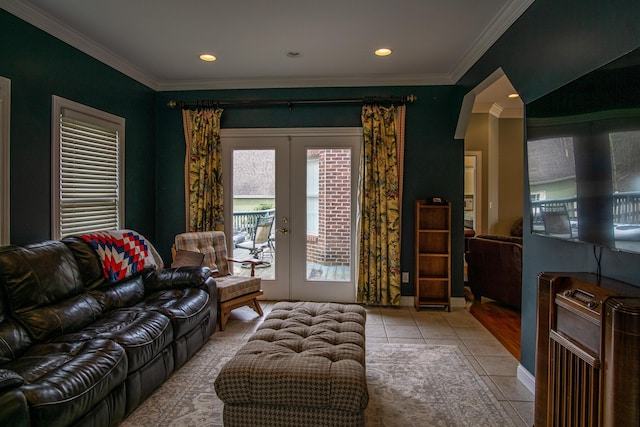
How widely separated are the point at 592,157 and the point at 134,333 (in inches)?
103

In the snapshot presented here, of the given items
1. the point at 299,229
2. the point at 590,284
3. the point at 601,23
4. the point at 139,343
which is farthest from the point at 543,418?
the point at 299,229

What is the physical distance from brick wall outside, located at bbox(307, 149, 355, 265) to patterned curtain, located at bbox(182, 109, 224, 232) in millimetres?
1210

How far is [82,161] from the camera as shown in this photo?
11.4ft

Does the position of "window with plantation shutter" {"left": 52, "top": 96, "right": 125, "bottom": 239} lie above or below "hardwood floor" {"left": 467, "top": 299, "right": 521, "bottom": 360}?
above

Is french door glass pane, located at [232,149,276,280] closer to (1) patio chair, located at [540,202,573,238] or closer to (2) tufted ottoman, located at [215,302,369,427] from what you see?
(2) tufted ottoman, located at [215,302,369,427]

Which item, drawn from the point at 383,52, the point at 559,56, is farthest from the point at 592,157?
the point at 383,52

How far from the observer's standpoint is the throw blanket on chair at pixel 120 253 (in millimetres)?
2938

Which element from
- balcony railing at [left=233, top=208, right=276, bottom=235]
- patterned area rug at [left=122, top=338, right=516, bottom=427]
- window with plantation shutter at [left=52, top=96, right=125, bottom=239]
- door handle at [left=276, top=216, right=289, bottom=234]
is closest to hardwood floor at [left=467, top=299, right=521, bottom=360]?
patterned area rug at [left=122, top=338, right=516, bottom=427]

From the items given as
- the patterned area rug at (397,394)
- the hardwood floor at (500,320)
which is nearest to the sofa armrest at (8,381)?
the patterned area rug at (397,394)

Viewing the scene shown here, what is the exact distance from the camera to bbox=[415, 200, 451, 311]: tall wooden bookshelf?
436cm

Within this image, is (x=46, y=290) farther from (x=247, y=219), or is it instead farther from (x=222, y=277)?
(x=247, y=219)

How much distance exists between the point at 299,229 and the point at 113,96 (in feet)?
8.12

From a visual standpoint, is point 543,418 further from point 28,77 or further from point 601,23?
point 28,77

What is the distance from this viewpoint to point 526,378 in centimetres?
263
